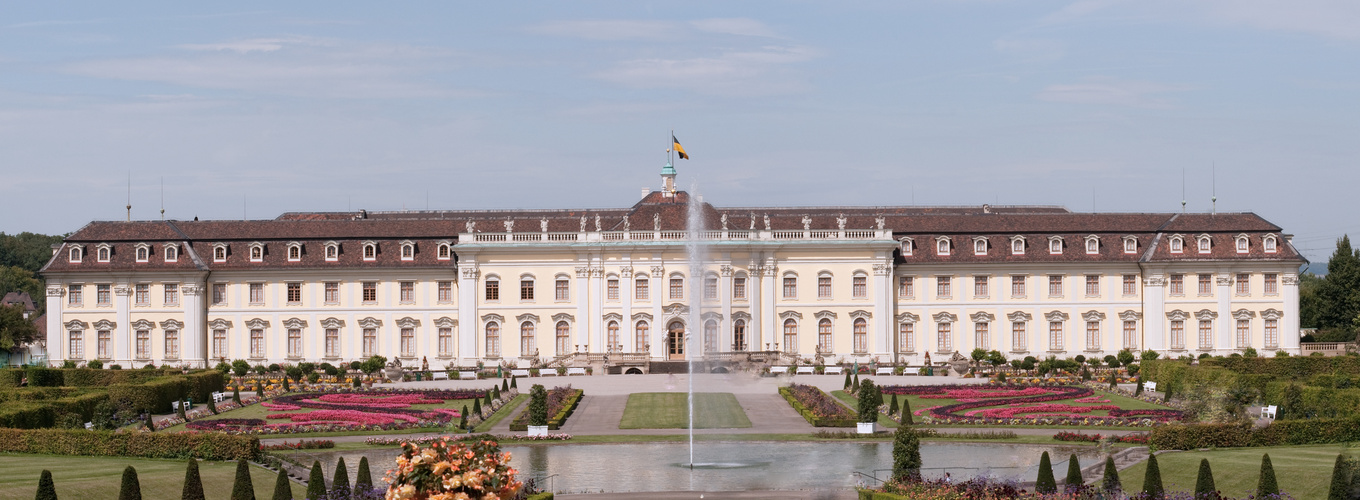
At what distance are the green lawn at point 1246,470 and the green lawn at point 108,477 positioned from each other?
19.3m

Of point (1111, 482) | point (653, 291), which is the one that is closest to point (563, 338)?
point (653, 291)

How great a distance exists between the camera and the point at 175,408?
54625 millimetres

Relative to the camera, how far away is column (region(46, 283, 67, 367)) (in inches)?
2985

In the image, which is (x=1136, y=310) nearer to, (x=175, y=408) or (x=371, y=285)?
(x=371, y=285)

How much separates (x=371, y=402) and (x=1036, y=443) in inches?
980

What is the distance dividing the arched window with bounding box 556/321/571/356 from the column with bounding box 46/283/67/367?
24478 mm

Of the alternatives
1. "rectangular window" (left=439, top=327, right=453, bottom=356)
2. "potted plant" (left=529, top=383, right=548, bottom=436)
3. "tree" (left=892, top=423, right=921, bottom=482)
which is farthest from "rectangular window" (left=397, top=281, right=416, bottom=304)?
"tree" (left=892, top=423, right=921, bottom=482)

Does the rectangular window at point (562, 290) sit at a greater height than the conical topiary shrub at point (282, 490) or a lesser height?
greater

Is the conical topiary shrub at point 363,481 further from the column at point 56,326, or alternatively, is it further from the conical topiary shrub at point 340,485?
the column at point 56,326

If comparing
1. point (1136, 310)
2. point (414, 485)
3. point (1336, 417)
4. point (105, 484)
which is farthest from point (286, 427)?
point (1136, 310)

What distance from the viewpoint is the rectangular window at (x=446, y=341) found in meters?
76.3

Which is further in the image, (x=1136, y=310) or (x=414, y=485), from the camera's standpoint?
(x=1136, y=310)

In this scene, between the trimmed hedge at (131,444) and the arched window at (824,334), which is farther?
the arched window at (824,334)

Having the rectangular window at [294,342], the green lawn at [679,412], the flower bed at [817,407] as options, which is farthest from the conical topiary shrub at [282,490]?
the rectangular window at [294,342]
